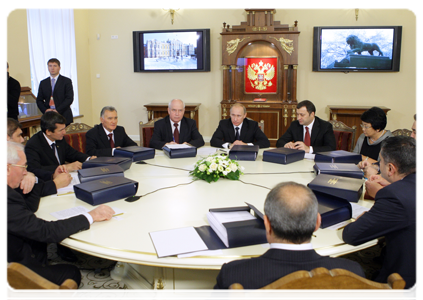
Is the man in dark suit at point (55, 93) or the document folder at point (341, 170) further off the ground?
the man in dark suit at point (55, 93)

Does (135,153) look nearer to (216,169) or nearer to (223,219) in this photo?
(216,169)

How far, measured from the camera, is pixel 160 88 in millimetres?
7613

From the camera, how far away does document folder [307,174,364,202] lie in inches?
83.3

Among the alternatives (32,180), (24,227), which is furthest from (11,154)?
(24,227)

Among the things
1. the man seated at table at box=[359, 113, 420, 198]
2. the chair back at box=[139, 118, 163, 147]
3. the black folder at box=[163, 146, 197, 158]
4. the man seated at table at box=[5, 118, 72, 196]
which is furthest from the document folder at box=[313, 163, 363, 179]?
the chair back at box=[139, 118, 163, 147]

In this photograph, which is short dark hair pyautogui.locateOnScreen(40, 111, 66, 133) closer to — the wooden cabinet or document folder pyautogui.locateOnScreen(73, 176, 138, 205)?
document folder pyautogui.locateOnScreen(73, 176, 138, 205)

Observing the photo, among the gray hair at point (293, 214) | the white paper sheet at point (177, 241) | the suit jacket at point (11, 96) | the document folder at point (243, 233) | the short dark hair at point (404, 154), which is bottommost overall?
the white paper sheet at point (177, 241)

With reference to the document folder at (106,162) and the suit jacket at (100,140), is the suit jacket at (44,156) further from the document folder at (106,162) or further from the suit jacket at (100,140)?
the document folder at (106,162)

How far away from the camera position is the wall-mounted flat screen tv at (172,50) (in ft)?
→ 23.4

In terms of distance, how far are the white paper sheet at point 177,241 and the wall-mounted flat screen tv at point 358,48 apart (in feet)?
19.8

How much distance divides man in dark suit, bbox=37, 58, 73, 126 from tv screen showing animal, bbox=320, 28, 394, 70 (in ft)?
15.3

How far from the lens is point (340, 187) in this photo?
2145mm

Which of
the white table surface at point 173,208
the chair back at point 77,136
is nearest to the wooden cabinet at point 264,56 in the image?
the chair back at point 77,136
